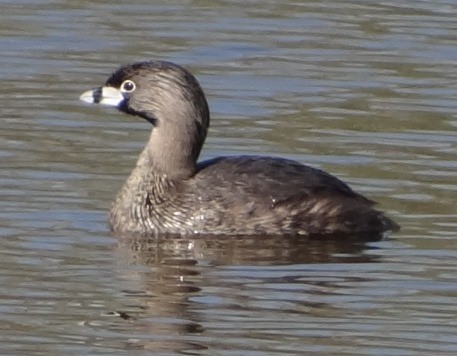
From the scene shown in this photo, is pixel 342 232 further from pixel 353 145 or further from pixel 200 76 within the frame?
pixel 200 76

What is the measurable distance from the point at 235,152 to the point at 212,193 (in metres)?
1.77

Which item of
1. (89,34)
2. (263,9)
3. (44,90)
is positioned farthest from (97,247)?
(263,9)

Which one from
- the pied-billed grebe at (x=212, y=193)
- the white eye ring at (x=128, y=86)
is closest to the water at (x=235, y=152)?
the pied-billed grebe at (x=212, y=193)

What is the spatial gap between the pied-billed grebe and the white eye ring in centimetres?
14

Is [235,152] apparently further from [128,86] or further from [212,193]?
[212,193]

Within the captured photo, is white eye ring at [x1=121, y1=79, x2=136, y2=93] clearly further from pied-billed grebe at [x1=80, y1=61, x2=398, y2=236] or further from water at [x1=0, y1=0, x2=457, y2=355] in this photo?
water at [x1=0, y1=0, x2=457, y2=355]

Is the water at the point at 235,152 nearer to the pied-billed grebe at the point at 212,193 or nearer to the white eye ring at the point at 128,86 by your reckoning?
the pied-billed grebe at the point at 212,193

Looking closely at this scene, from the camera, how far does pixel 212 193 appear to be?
45.9 feet

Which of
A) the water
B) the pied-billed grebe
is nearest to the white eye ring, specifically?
the pied-billed grebe

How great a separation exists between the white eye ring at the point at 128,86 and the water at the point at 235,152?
73 cm

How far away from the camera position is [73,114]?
16719 millimetres

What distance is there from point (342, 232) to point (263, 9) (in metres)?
6.77

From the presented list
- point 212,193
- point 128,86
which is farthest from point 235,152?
point 212,193

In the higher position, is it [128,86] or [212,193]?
[128,86]
